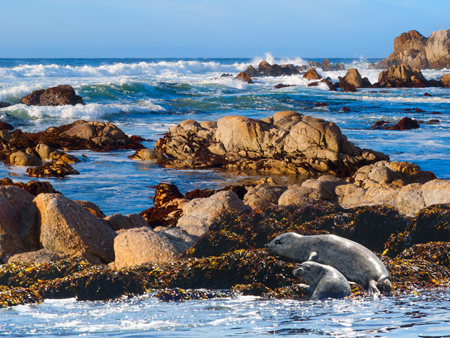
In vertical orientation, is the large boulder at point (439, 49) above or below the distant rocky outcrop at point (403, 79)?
above

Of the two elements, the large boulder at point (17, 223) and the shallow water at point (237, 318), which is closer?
the shallow water at point (237, 318)

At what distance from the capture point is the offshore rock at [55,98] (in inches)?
988

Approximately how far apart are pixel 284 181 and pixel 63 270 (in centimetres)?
910

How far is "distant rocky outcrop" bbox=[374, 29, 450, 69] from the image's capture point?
241ft

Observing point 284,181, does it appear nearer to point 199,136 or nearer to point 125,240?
point 199,136

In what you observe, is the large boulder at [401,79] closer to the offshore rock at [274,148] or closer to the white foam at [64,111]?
the white foam at [64,111]

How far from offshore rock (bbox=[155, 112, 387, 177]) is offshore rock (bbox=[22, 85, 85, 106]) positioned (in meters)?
12.0

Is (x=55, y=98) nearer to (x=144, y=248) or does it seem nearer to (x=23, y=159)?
(x=23, y=159)

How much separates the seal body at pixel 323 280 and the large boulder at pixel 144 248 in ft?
4.23

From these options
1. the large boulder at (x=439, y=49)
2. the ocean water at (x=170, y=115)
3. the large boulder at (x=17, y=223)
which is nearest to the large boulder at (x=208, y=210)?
the large boulder at (x=17, y=223)

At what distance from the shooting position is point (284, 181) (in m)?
12.5

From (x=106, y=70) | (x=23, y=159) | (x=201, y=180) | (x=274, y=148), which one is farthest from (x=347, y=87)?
(x=23, y=159)

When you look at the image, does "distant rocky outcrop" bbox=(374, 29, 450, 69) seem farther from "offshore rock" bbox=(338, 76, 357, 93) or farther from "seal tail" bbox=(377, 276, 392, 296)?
"seal tail" bbox=(377, 276, 392, 296)

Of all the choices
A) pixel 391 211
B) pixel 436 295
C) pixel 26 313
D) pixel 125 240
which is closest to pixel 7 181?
pixel 125 240
